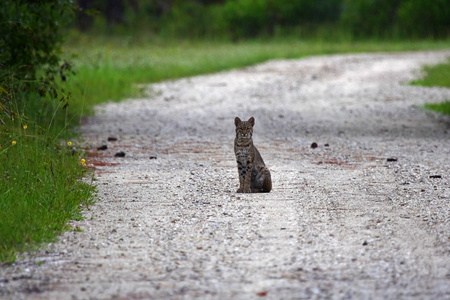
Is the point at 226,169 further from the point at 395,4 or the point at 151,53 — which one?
the point at 395,4

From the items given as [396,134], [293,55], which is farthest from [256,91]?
[293,55]

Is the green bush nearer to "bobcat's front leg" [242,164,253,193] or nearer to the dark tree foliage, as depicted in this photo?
the dark tree foliage

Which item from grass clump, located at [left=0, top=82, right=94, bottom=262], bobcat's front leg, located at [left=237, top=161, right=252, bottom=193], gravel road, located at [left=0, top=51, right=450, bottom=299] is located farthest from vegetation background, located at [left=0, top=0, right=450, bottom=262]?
bobcat's front leg, located at [left=237, top=161, right=252, bottom=193]

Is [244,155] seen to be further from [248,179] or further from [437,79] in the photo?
[437,79]

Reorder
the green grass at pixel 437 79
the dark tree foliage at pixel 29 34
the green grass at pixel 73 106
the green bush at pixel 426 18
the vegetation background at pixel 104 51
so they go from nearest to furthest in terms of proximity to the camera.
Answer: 1. the green grass at pixel 73 106
2. the vegetation background at pixel 104 51
3. the dark tree foliage at pixel 29 34
4. the green grass at pixel 437 79
5. the green bush at pixel 426 18

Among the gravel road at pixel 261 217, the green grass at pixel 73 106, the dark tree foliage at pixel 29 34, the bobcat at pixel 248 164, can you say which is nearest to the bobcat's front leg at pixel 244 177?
the bobcat at pixel 248 164

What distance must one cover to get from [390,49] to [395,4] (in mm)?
8796

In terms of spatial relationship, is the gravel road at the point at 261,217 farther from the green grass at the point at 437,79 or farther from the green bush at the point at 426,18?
the green bush at the point at 426,18

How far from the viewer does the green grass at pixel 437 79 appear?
667 inches

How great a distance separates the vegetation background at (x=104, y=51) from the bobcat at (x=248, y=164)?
5.39 feet

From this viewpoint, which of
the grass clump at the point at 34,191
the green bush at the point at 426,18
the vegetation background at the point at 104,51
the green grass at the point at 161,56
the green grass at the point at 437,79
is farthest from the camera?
the green bush at the point at 426,18

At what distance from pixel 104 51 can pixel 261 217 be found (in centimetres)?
2300

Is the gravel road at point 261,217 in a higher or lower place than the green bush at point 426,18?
lower

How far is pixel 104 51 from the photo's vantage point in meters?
29.3
